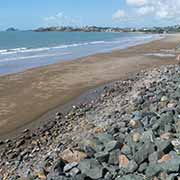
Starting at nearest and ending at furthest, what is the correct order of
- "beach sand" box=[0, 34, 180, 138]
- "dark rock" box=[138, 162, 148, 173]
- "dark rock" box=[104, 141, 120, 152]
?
"dark rock" box=[138, 162, 148, 173], "dark rock" box=[104, 141, 120, 152], "beach sand" box=[0, 34, 180, 138]

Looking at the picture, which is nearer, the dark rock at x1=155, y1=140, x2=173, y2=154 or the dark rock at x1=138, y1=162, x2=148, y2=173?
the dark rock at x1=138, y1=162, x2=148, y2=173

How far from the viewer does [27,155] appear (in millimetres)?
9594

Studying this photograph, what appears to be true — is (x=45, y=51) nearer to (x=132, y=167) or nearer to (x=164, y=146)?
(x=164, y=146)

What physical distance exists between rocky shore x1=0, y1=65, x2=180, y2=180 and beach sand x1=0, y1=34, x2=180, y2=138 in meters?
1.19

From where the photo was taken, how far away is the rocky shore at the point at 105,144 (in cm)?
682

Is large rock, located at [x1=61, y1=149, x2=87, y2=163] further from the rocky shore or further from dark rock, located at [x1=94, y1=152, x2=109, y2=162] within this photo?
dark rock, located at [x1=94, y1=152, x2=109, y2=162]

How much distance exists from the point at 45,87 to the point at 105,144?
11.7 m

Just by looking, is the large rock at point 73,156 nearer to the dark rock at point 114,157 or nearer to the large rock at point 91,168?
the large rock at point 91,168

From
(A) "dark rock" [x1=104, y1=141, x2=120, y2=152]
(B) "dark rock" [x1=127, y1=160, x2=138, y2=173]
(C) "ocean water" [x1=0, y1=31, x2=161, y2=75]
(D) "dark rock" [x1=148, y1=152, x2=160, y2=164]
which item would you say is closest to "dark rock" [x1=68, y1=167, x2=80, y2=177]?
(A) "dark rock" [x1=104, y1=141, x2=120, y2=152]

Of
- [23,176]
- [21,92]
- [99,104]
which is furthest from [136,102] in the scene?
[21,92]

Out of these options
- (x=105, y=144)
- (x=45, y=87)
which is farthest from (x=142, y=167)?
(x=45, y=87)

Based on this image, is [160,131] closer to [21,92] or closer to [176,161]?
[176,161]

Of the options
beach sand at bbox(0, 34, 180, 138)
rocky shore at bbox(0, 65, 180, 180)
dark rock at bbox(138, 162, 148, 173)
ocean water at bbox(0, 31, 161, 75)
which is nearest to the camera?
dark rock at bbox(138, 162, 148, 173)

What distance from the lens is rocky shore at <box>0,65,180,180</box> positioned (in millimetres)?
6816
